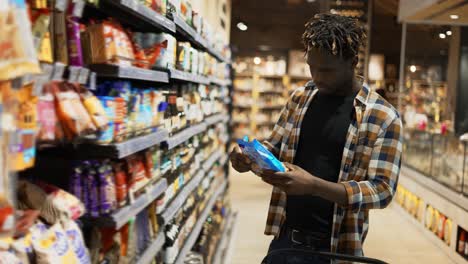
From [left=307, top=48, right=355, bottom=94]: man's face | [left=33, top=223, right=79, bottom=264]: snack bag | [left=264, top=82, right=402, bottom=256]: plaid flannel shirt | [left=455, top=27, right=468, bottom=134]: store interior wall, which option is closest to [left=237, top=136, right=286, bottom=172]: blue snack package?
[left=264, top=82, right=402, bottom=256]: plaid flannel shirt

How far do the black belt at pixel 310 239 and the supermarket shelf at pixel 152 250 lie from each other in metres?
0.64

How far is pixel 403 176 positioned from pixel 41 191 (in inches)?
261

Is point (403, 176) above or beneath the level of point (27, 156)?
beneath

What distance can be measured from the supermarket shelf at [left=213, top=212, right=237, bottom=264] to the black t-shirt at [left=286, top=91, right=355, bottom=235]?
253 cm

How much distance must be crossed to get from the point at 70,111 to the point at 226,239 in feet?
13.7

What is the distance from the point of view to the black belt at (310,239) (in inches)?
86.3

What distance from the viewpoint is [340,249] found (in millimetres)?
2191

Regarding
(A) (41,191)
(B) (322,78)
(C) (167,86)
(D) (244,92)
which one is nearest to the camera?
(A) (41,191)

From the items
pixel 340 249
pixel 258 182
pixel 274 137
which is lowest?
pixel 258 182

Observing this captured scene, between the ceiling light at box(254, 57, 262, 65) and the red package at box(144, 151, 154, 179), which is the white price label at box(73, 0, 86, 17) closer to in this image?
the red package at box(144, 151, 154, 179)

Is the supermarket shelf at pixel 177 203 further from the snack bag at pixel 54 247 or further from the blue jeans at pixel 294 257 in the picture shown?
the snack bag at pixel 54 247

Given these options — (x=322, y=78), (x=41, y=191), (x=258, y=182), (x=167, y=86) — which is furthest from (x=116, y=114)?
(x=258, y=182)

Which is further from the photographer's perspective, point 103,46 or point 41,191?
point 103,46

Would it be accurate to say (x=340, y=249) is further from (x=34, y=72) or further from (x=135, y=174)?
(x=34, y=72)
